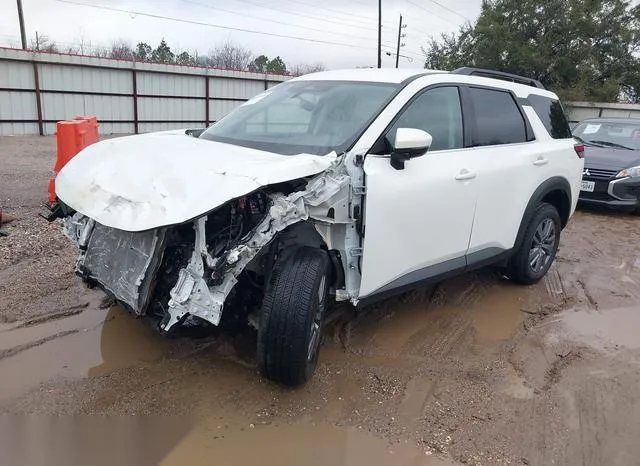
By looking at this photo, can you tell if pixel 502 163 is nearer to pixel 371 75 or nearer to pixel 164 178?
pixel 371 75

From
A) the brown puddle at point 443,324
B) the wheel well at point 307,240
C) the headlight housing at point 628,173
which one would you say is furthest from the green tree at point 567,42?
the wheel well at point 307,240

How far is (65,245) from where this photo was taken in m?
5.24

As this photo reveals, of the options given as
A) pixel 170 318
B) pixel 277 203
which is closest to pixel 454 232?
pixel 277 203

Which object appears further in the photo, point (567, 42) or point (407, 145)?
point (567, 42)

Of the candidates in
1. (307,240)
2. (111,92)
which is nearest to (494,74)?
(307,240)

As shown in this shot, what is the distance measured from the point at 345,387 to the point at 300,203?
117cm

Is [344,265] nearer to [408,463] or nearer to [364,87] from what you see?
[408,463]

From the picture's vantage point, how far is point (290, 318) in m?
2.88

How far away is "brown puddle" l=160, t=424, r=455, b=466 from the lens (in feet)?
8.66

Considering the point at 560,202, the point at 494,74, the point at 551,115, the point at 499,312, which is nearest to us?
the point at 499,312

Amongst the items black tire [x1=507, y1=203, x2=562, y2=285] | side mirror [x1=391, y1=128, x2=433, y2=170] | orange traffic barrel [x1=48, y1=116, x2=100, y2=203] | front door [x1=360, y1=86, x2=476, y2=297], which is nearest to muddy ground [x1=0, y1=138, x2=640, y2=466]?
black tire [x1=507, y1=203, x2=562, y2=285]

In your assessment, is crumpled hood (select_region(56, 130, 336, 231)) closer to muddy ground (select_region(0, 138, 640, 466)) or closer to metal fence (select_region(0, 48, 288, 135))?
muddy ground (select_region(0, 138, 640, 466))

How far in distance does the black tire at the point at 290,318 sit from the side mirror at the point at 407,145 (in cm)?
80

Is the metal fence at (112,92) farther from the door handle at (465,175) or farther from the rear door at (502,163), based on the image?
the door handle at (465,175)
